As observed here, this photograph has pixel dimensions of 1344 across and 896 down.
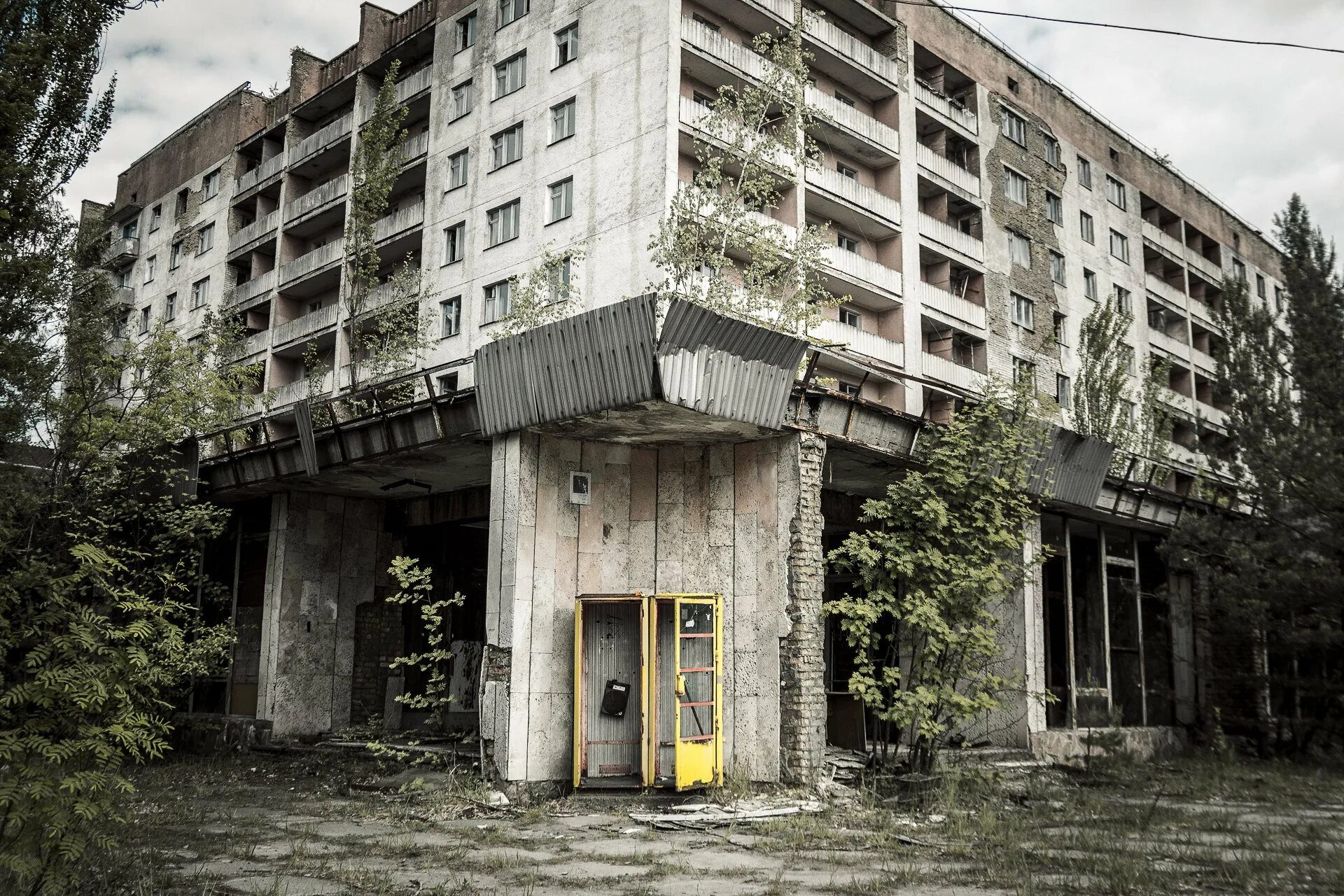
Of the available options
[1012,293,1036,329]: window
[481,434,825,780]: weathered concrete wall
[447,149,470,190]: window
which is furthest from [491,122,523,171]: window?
[481,434,825,780]: weathered concrete wall

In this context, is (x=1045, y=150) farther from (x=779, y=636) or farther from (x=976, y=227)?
(x=779, y=636)

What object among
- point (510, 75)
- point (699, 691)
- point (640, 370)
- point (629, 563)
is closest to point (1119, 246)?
point (510, 75)

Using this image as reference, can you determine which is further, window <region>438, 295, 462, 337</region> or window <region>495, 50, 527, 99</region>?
window <region>438, 295, 462, 337</region>

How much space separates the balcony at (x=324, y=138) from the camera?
1490 inches

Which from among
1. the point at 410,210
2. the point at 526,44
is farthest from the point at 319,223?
the point at 526,44

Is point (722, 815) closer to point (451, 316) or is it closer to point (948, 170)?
point (451, 316)

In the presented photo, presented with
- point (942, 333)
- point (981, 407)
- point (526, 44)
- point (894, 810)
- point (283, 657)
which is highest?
point (526, 44)

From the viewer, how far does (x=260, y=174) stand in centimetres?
4153

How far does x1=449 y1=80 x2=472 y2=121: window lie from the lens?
33531mm

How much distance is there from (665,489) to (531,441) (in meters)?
2.00

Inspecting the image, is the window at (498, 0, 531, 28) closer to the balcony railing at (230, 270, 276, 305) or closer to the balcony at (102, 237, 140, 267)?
the balcony railing at (230, 270, 276, 305)

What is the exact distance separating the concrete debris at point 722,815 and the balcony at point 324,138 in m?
32.2

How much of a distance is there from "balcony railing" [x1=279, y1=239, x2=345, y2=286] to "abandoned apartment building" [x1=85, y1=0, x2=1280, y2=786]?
0.76 feet

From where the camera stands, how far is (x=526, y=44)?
3155cm
